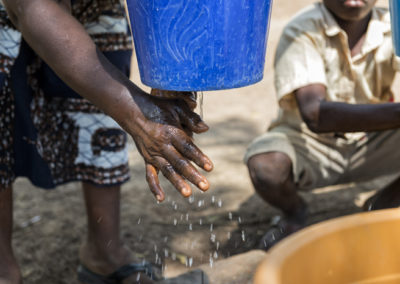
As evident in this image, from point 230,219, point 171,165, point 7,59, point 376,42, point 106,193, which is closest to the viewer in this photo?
point 171,165

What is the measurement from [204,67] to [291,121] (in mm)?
1317

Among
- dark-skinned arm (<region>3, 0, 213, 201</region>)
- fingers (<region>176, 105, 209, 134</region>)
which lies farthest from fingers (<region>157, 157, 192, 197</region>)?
Answer: fingers (<region>176, 105, 209, 134</region>)

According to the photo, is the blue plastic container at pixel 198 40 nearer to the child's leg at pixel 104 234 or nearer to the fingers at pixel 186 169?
the fingers at pixel 186 169

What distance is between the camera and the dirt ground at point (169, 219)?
97.2 inches

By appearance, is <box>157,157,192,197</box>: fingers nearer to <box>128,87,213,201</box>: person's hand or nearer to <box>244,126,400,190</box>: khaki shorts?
<box>128,87,213,201</box>: person's hand

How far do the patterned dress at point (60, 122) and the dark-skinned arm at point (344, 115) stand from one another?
30.0 inches

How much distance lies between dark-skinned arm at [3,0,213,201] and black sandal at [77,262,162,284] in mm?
1024

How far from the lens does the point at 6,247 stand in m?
1.91

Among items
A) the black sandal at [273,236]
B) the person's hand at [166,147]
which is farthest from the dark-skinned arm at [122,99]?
the black sandal at [273,236]

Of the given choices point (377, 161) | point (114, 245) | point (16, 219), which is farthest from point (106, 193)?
point (377, 161)

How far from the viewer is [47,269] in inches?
95.0

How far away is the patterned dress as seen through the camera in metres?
1.93

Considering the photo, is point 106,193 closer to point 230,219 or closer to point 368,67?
point 230,219

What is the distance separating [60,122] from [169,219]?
0.91m
